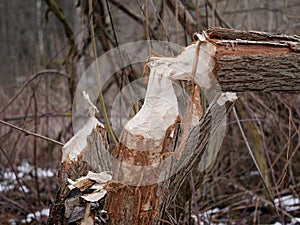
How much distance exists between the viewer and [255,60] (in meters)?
1.01

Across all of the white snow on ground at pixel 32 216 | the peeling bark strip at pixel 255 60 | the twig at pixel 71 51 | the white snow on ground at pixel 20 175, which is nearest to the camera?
the peeling bark strip at pixel 255 60

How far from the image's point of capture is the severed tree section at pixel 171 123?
102cm

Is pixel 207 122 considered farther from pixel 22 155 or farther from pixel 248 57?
pixel 22 155

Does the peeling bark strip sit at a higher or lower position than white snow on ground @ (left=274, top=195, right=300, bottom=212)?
higher

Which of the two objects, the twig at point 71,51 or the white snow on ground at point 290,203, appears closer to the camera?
the white snow on ground at point 290,203

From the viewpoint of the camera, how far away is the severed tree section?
102 cm

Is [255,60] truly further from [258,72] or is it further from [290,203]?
[290,203]

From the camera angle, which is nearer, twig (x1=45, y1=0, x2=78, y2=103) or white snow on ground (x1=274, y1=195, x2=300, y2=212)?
white snow on ground (x1=274, y1=195, x2=300, y2=212)

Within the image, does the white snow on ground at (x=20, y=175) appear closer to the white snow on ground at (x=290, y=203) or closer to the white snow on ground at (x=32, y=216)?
the white snow on ground at (x=32, y=216)

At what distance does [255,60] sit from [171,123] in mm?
220

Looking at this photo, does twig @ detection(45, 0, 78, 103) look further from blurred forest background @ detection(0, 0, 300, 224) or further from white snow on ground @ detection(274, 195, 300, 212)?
white snow on ground @ detection(274, 195, 300, 212)

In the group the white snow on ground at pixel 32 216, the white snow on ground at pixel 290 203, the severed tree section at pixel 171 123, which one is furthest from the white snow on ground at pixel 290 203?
the severed tree section at pixel 171 123

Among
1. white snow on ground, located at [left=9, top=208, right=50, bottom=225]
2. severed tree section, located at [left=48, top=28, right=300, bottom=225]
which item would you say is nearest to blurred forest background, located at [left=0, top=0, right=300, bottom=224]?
white snow on ground, located at [left=9, top=208, right=50, bottom=225]

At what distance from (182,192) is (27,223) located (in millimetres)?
779
